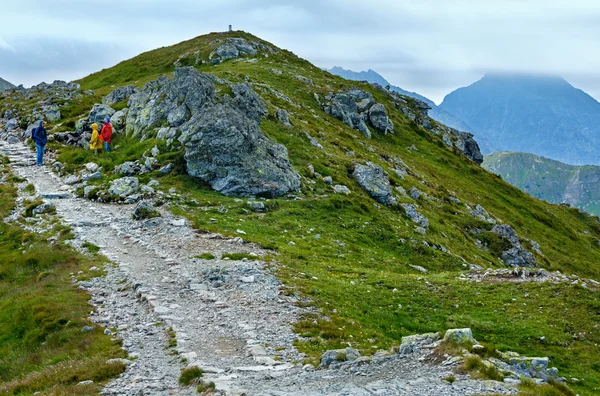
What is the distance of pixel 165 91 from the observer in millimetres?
52594

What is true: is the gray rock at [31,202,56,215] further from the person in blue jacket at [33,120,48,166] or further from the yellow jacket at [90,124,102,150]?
the person in blue jacket at [33,120,48,166]

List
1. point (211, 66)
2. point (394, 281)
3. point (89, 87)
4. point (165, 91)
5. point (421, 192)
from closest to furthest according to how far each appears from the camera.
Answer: point (394, 281)
point (165, 91)
point (421, 192)
point (211, 66)
point (89, 87)

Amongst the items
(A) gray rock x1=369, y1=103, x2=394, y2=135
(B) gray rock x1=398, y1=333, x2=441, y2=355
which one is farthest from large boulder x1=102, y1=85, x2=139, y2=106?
(B) gray rock x1=398, y1=333, x2=441, y2=355

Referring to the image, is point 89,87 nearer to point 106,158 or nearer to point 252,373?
point 106,158

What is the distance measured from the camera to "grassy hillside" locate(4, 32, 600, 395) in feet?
73.9

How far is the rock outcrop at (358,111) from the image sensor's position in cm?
9294

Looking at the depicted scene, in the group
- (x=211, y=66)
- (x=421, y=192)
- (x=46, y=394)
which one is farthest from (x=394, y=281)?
(x=211, y=66)

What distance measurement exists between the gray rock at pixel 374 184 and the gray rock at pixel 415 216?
4.95 feet

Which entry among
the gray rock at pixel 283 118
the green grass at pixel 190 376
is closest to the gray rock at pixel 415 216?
the gray rock at pixel 283 118

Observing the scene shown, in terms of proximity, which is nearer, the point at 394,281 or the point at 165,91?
the point at 394,281

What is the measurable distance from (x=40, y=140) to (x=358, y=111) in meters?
63.8

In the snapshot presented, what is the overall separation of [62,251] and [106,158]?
2104 centimetres

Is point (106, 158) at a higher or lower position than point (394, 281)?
higher

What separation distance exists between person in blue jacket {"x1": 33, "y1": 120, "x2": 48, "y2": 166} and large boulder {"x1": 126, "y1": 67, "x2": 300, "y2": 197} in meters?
11.0
